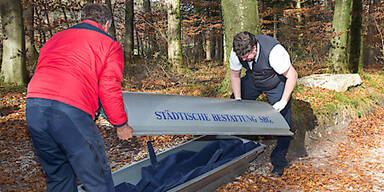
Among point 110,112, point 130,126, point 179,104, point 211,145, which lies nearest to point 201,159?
point 211,145

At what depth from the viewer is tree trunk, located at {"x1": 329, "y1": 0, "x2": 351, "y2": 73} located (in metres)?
10.9

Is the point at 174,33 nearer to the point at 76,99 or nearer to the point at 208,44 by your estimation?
the point at 76,99

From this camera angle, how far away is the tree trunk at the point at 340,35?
35.6 ft

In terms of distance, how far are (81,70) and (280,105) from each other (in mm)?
2967

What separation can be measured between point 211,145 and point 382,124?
583 centimetres

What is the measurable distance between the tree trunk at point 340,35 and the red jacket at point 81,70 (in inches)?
437

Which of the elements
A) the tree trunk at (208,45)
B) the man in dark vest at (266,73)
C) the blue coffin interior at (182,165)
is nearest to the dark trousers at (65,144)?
the blue coffin interior at (182,165)

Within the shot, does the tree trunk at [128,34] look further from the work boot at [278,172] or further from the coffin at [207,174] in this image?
the work boot at [278,172]

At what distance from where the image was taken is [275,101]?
430 cm

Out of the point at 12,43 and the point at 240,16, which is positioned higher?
the point at 240,16

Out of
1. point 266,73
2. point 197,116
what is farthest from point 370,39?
point 197,116

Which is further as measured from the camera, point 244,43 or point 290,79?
point 290,79

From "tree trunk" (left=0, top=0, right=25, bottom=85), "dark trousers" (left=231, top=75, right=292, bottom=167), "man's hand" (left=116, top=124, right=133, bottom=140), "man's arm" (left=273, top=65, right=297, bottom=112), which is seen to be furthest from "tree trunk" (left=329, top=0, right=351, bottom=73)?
"tree trunk" (left=0, top=0, right=25, bottom=85)

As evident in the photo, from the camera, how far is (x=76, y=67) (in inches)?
86.2
